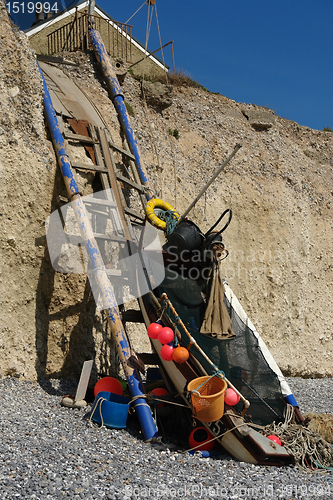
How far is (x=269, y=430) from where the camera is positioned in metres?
4.87

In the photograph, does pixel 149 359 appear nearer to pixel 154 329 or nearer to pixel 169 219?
pixel 154 329

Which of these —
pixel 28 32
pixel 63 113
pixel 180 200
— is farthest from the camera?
pixel 28 32

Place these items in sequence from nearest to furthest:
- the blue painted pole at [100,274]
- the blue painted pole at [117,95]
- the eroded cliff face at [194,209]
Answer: the blue painted pole at [100,274], the eroded cliff face at [194,209], the blue painted pole at [117,95]

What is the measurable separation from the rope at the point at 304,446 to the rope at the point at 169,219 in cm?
282

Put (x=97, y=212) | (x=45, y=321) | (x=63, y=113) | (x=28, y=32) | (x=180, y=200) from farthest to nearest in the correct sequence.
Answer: (x=28, y=32)
(x=180, y=200)
(x=63, y=113)
(x=97, y=212)
(x=45, y=321)

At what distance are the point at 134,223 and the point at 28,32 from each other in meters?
7.97

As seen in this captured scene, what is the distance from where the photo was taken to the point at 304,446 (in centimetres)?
460

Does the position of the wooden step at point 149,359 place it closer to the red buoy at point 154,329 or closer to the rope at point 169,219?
the red buoy at point 154,329

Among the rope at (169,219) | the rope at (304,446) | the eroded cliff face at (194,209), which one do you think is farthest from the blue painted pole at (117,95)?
the rope at (304,446)

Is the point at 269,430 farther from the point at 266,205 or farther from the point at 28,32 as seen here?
the point at 28,32

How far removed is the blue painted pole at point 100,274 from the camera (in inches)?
190

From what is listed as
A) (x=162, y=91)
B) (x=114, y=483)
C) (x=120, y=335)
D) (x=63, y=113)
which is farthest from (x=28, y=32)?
(x=114, y=483)

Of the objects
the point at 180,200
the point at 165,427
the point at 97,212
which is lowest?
the point at 165,427

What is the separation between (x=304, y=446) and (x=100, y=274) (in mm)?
2927
